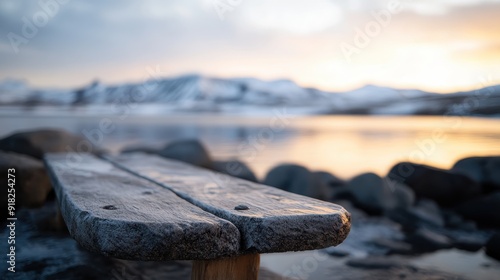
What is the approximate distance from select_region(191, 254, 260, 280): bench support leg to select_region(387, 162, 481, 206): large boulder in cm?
602

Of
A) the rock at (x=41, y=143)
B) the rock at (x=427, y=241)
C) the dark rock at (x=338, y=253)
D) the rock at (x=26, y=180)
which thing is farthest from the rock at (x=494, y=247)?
the rock at (x=41, y=143)

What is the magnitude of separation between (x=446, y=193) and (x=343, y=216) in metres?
5.99

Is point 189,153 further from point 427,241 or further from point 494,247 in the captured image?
point 494,247

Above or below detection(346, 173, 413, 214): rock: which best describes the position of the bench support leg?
above

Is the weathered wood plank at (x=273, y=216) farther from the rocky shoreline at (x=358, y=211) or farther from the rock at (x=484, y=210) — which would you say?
the rock at (x=484, y=210)

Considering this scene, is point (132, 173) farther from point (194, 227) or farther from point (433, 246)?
point (433, 246)

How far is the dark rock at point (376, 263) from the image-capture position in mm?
4317

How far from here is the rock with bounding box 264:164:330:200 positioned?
640 cm

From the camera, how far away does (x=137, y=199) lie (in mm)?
2088

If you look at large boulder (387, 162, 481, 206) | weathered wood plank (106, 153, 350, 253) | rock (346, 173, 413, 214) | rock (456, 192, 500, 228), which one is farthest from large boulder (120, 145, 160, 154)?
weathered wood plank (106, 153, 350, 253)

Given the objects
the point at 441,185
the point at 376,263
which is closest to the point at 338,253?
the point at 376,263

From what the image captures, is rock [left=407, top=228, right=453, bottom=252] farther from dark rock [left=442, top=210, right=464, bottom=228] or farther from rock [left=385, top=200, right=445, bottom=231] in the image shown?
dark rock [left=442, top=210, right=464, bottom=228]

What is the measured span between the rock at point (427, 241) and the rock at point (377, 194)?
95 cm

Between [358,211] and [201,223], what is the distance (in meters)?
5.20
